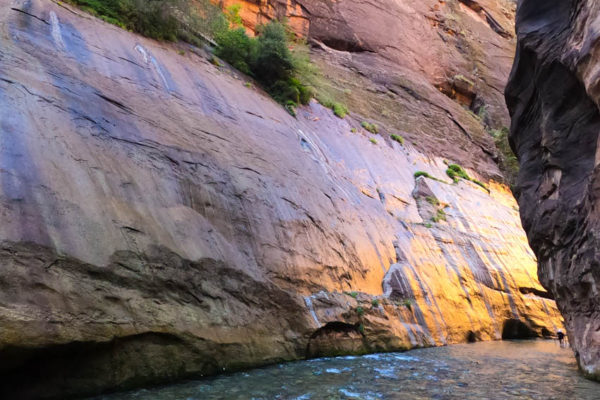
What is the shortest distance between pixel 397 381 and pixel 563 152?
16.8 ft

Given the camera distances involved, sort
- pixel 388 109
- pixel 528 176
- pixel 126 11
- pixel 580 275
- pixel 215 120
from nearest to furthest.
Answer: pixel 580 275 < pixel 528 176 < pixel 215 120 < pixel 126 11 < pixel 388 109

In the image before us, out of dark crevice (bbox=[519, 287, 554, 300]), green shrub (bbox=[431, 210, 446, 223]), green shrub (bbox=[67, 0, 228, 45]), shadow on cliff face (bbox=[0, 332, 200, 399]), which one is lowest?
shadow on cliff face (bbox=[0, 332, 200, 399])

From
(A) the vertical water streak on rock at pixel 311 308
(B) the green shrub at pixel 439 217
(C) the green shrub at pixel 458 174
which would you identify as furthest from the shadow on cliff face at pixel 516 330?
(A) the vertical water streak on rock at pixel 311 308

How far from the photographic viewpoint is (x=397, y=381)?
6.43 meters

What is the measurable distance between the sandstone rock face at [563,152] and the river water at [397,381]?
886 millimetres

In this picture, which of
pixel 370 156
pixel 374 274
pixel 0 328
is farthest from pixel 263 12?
pixel 0 328

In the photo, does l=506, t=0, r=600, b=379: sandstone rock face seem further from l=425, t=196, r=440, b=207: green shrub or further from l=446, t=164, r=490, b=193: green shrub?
l=446, t=164, r=490, b=193: green shrub

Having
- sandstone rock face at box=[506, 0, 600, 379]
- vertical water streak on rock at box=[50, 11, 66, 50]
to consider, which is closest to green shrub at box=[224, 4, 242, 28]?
vertical water streak on rock at box=[50, 11, 66, 50]

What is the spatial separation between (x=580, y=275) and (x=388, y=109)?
15266 millimetres

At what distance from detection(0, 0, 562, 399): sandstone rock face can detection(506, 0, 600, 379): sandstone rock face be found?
3.43 m

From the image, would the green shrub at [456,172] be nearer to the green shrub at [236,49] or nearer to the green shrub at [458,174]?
the green shrub at [458,174]

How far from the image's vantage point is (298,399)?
5.24 meters

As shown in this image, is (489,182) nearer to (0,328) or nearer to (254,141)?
(254,141)

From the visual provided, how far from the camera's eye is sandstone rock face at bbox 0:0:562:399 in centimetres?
530
